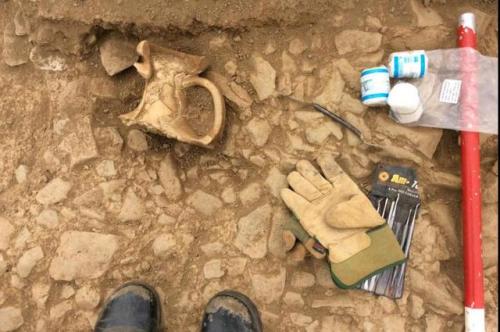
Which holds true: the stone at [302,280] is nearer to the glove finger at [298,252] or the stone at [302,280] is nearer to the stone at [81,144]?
the glove finger at [298,252]

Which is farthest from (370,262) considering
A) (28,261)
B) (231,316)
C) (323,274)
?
(28,261)

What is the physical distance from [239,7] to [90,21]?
0.71 m

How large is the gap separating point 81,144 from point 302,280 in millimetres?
1237

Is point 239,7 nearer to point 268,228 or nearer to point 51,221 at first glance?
point 268,228

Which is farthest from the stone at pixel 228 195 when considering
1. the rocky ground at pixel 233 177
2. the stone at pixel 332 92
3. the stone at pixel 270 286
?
the stone at pixel 332 92

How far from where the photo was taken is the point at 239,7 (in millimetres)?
2248

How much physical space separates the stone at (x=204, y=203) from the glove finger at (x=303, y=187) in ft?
1.20

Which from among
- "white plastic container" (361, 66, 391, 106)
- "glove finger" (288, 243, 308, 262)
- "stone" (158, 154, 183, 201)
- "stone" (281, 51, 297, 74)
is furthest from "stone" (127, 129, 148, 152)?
"white plastic container" (361, 66, 391, 106)

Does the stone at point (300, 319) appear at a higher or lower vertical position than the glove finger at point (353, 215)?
lower

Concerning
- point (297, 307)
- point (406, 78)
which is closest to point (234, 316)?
point (297, 307)

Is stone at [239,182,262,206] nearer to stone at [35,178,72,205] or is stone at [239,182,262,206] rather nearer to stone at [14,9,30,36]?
stone at [35,178,72,205]

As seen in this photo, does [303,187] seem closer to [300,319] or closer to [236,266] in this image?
[236,266]

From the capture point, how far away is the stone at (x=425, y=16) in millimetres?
2260

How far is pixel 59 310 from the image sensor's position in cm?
226
